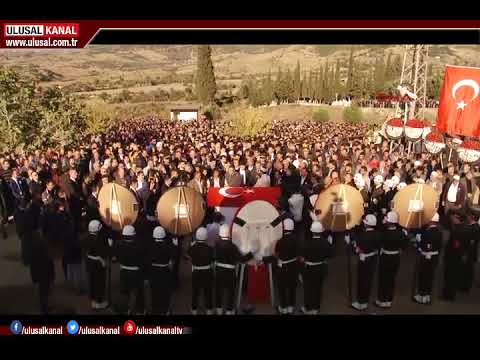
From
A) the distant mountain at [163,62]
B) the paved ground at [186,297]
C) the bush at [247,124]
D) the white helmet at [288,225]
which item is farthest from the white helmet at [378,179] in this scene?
the distant mountain at [163,62]

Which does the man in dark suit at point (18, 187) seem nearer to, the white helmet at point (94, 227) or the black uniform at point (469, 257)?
the white helmet at point (94, 227)

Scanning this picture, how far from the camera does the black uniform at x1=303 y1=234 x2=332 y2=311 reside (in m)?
7.33

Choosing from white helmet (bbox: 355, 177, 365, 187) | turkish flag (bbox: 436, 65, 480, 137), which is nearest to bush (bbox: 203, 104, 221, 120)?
turkish flag (bbox: 436, 65, 480, 137)

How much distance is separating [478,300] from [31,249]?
7.93m

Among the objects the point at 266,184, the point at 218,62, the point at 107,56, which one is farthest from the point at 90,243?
the point at 218,62

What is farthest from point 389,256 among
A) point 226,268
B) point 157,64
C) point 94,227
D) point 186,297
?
point 157,64

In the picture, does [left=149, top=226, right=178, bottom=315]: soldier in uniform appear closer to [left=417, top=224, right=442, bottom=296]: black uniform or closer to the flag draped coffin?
the flag draped coffin

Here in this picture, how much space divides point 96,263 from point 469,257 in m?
6.73

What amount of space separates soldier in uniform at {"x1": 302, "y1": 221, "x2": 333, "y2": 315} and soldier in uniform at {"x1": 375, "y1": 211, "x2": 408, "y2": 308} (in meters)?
0.96

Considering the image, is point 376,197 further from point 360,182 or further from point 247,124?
point 247,124

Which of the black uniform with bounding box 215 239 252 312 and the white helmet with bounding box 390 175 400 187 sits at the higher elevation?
the white helmet with bounding box 390 175 400 187

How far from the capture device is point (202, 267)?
7.34m

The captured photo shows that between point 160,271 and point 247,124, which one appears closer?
point 160,271

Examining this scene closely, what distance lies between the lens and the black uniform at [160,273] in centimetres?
714
